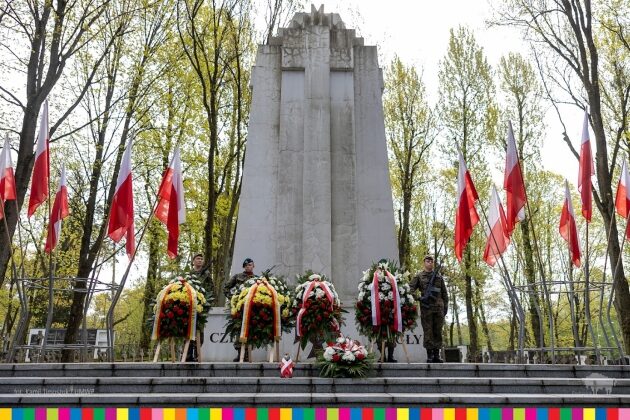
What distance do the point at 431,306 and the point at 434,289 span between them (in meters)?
0.33

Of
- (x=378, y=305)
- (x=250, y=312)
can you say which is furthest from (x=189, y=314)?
(x=378, y=305)

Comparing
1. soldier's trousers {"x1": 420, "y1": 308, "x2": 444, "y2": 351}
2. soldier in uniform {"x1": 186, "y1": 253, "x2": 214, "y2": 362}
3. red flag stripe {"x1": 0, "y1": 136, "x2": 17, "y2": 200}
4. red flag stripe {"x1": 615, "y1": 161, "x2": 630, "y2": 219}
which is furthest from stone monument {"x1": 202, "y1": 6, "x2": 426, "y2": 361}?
red flag stripe {"x1": 615, "y1": 161, "x2": 630, "y2": 219}

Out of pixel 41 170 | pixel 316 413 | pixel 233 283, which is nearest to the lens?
pixel 316 413

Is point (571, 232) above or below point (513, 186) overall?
below

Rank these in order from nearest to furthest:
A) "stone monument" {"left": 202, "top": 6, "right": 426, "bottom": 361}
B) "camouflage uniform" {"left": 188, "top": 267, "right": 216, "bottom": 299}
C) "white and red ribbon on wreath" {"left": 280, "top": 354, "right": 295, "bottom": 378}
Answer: "white and red ribbon on wreath" {"left": 280, "top": 354, "right": 295, "bottom": 378}
"camouflage uniform" {"left": 188, "top": 267, "right": 216, "bottom": 299}
"stone monument" {"left": 202, "top": 6, "right": 426, "bottom": 361}

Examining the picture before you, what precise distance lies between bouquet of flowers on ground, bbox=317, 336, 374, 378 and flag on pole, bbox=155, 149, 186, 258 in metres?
5.42

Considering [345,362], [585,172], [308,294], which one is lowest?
[345,362]

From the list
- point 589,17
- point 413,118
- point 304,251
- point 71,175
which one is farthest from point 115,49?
point 589,17

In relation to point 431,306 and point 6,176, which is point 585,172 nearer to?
point 431,306

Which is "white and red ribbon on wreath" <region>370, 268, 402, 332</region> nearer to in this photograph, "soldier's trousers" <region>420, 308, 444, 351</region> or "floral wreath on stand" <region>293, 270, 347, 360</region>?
"floral wreath on stand" <region>293, 270, 347, 360</region>

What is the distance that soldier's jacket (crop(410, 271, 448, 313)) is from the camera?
38.5 feet

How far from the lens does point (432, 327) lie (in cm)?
1175

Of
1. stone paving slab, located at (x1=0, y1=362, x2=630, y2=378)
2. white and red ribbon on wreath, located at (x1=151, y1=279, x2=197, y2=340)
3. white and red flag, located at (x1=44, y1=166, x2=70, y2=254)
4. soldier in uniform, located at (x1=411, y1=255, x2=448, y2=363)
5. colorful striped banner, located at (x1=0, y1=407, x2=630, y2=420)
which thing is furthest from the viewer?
white and red flag, located at (x1=44, y1=166, x2=70, y2=254)

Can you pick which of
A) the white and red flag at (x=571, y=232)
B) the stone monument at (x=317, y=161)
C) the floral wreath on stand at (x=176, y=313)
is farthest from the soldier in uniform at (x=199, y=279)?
the white and red flag at (x=571, y=232)
